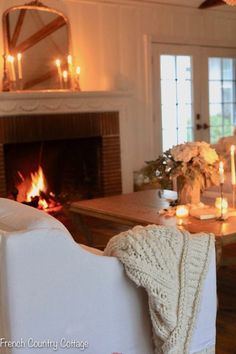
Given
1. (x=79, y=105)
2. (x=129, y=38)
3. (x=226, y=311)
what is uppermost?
(x=129, y=38)

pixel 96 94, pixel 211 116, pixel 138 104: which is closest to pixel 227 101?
pixel 211 116

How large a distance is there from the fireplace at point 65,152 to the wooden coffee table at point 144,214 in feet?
4.85

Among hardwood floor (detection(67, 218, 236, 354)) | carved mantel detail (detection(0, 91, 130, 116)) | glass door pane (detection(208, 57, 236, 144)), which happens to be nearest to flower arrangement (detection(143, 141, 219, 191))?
hardwood floor (detection(67, 218, 236, 354))

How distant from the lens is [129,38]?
6.08 meters

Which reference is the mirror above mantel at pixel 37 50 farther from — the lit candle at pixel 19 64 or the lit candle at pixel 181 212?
the lit candle at pixel 181 212

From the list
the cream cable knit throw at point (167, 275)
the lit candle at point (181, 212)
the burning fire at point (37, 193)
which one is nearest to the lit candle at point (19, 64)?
the burning fire at point (37, 193)

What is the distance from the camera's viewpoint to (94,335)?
1.86 m

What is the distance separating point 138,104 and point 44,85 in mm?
1287

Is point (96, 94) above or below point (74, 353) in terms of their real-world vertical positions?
above

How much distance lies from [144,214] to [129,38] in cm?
330

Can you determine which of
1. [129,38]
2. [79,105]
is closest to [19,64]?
[79,105]

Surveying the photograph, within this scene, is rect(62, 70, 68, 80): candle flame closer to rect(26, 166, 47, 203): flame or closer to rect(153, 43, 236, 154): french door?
rect(26, 166, 47, 203): flame

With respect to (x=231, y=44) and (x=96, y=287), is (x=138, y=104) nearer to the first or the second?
(x=231, y=44)

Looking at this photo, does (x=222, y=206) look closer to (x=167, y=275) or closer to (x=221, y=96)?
(x=167, y=275)
